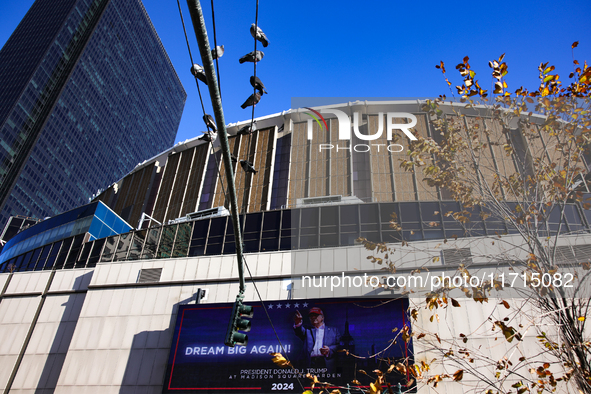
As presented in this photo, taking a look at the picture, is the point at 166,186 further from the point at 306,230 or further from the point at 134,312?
the point at 306,230

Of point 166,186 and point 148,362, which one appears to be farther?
point 166,186

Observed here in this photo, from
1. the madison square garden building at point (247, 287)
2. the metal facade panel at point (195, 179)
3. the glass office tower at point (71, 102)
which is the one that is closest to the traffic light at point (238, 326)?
the madison square garden building at point (247, 287)

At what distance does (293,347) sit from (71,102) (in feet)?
471

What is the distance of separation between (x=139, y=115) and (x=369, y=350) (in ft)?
582

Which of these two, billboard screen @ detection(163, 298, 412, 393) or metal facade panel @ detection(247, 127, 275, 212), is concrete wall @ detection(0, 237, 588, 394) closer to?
billboard screen @ detection(163, 298, 412, 393)

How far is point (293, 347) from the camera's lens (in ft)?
61.8

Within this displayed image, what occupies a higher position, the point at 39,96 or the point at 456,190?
the point at 39,96

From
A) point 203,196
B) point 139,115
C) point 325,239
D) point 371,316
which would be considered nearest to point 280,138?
point 203,196

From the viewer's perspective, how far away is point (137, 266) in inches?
1008

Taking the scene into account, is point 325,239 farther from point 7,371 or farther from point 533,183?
point 7,371

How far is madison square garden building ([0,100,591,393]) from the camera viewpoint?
18516mm

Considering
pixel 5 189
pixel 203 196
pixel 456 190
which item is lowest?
pixel 456 190

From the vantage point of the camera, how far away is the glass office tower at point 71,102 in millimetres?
114875

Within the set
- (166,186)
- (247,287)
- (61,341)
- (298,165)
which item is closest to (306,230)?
(247,287)
